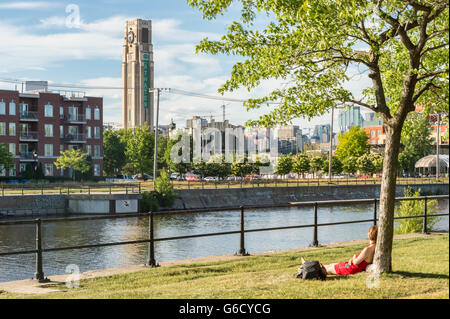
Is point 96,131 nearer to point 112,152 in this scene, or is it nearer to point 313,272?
point 112,152

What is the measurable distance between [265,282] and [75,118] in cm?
7482

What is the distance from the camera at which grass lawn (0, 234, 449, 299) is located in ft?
25.5

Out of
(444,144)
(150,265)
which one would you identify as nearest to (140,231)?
(150,265)

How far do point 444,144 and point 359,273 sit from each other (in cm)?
14016

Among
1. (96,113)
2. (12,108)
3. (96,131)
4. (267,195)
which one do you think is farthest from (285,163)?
(12,108)

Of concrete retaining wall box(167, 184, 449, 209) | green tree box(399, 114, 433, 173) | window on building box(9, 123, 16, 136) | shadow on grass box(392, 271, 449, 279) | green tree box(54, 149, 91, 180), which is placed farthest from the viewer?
green tree box(399, 114, 433, 173)

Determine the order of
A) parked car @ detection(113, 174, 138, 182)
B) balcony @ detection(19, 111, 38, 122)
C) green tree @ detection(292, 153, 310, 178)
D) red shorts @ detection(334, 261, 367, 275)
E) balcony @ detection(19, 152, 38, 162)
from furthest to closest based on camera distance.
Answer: green tree @ detection(292, 153, 310, 178) < parked car @ detection(113, 174, 138, 182) < balcony @ detection(19, 111, 38, 122) < balcony @ detection(19, 152, 38, 162) < red shorts @ detection(334, 261, 367, 275)

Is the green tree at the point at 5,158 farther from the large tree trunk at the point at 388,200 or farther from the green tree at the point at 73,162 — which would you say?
the large tree trunk at the point at 388,200

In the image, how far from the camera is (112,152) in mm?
109438

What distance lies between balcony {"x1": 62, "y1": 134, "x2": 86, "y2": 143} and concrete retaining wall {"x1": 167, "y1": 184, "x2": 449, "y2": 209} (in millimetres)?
28445

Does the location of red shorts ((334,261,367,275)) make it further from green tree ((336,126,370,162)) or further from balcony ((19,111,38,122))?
green tree ((336,126,370,162))

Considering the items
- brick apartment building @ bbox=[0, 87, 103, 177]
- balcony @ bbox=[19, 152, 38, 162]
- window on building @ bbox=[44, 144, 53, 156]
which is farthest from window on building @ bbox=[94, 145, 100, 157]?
balcony @ bbox=[19, 152, 38, 162]

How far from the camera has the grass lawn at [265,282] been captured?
25.5ft

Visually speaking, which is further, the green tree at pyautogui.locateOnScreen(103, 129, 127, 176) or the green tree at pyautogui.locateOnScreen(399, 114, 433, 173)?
the green tree at pyautogui.locateOnScreen(399, 114, 433, 173)
